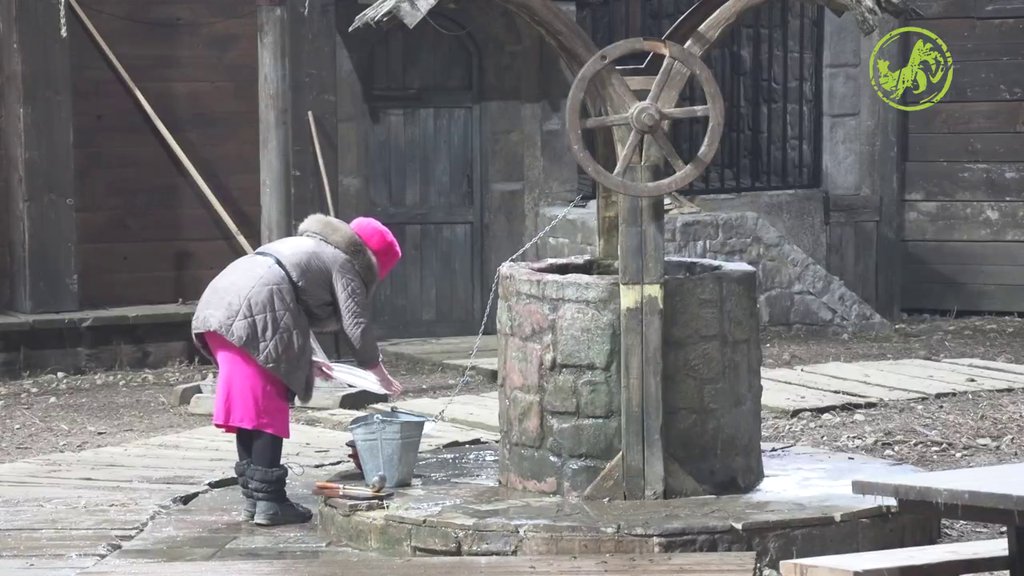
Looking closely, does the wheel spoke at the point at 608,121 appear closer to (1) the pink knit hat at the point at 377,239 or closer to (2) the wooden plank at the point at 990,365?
(1) the pink knit hat at the point at 377,239

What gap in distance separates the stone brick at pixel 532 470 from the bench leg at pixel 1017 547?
6.67 ft

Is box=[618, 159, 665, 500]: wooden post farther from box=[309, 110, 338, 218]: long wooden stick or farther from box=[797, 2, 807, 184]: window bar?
box=[797, 2, 807, 184]: window bar

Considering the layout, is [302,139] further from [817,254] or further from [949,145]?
[949,145]

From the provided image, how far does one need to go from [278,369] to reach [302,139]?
5.51 m

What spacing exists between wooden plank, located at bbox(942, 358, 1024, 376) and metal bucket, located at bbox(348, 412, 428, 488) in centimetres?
486

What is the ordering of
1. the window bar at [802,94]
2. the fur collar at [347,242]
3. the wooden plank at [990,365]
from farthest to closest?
the window bar at [802,94]
the wooden plank at [990,365]
the fur collar at [347,242]

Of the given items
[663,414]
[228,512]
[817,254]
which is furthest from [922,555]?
[817,254]

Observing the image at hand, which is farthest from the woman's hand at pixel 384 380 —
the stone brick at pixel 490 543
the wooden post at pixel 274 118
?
the wooden post at pixel 274 118

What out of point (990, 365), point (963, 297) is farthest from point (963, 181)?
point (990, 365)

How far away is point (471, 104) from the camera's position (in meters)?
12.2

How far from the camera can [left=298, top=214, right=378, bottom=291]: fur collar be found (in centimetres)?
649

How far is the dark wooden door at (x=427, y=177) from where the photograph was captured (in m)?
12.0

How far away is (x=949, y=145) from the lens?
1334 cm

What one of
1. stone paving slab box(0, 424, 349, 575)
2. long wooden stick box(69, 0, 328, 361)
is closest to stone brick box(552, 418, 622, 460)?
stone paving slab box(0, 424, 349, 575)
